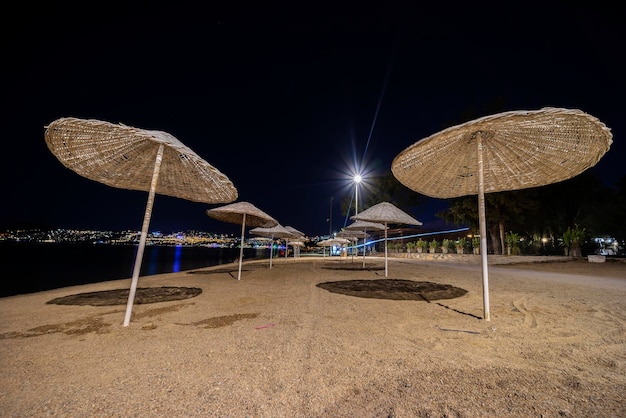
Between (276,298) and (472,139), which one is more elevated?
(472,139)

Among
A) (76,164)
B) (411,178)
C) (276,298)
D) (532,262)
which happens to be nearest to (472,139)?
(411,178)

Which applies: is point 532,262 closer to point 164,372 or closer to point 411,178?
point 411,178

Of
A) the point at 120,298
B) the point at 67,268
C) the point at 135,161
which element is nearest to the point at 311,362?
the point at 120,298

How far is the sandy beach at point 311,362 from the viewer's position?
5.91 ft

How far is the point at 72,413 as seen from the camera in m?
1.70


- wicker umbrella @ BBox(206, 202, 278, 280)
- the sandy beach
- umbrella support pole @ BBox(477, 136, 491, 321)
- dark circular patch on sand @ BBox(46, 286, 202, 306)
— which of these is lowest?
dark circular patch on sand @ BBox(46, 286, 202, 306)

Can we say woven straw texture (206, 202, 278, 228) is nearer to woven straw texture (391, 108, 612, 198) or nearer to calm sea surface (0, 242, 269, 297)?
woven straw texture (391, 108, 612, 198)

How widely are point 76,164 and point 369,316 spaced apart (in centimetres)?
589

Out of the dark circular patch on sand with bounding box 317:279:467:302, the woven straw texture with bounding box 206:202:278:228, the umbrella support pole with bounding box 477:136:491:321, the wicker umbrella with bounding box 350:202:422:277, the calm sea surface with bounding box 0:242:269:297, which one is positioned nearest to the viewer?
the umbrella support pole with bounding box 477:136:491:321

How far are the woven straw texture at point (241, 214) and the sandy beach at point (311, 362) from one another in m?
4.27

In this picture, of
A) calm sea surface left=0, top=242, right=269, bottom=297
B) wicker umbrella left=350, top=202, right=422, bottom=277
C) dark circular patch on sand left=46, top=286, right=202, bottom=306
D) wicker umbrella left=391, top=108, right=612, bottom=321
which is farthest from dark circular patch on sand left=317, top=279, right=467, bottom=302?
calm sea surface left=0, top=242, right=269, bottom=297

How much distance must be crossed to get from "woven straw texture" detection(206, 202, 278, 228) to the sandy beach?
4273mm

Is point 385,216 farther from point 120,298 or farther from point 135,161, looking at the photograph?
point 120,298

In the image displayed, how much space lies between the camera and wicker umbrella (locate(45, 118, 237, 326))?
396cm
